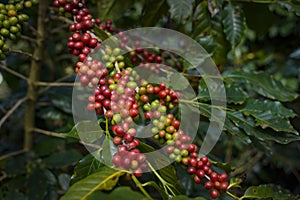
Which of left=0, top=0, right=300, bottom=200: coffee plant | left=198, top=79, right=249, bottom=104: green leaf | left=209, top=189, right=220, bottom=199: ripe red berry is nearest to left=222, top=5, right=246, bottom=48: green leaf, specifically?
left=0, top=0, right=300, bottom=200: coffee plant

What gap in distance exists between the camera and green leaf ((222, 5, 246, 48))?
1106mm

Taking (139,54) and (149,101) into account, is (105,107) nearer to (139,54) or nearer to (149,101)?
(149,101)

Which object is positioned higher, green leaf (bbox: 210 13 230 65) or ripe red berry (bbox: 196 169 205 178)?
green leaf (bbox: 210 13 230 65)

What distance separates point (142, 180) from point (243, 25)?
0.53 m

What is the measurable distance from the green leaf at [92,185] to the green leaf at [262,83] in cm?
55

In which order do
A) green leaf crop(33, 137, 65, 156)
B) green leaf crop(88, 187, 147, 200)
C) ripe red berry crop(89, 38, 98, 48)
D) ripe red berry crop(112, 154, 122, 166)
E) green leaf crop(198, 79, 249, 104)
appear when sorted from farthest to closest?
green leaf crop(33, 137, 65, 156) → green leaf crop(198, 79, 249, 104) → ripe red berry crop(89, 38, 98, 48) → ripe red berry crop(112, 154, 122, 166) → green leaf crop(88, 187, 147, 200)

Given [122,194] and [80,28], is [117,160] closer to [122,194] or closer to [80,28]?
[122,194]

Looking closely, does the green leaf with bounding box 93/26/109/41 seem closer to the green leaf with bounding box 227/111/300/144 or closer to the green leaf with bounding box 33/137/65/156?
the green leaf with bounding box 227/111/300/144

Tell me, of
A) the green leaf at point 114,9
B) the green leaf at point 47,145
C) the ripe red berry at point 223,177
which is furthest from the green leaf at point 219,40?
the green leaf at point 47,145

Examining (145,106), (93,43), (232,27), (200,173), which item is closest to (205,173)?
(200,173)

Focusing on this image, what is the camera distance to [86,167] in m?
0.76

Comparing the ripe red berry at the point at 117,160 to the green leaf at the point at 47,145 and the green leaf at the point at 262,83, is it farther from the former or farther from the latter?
the green leaf at the point at 47,145

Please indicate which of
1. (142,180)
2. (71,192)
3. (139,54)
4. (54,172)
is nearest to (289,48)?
(139,54)

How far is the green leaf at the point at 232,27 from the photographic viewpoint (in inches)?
43.6
